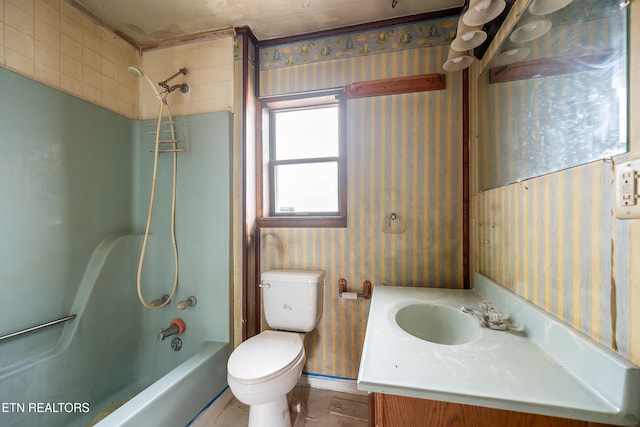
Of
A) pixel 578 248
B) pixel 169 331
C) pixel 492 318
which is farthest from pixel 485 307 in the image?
pixel 169 331

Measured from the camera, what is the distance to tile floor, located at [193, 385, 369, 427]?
141cm

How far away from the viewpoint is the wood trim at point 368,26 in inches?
59.1

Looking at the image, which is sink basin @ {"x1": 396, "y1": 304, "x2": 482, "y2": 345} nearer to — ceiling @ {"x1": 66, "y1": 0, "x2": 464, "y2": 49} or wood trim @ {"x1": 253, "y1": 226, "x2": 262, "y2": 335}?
wood trim @ {"x1": 253, "y1": 226, "x2": 262, "y2": 335}

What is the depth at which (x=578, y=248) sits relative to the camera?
2.24ft

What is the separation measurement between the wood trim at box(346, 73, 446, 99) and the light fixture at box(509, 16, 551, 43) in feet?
1.61

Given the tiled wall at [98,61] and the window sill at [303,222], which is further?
the window sill at [303,222]

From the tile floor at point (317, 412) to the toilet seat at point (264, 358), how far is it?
466 mm

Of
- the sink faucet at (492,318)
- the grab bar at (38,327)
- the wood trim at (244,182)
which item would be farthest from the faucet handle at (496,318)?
the grab bar at (38,327)

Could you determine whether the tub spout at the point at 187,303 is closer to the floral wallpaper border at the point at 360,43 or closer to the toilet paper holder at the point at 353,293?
the toilet paper holder at the point at 353,293

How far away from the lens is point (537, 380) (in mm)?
620

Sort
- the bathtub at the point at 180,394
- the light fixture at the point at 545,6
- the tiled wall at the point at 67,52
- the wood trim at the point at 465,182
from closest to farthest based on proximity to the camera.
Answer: the light fixture at the point at 545,6 → the bathtub at the point at 180,394 → the tiled wall at the point at 67,52 → the wood trim at the point at 465,182

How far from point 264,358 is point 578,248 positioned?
1305 mm

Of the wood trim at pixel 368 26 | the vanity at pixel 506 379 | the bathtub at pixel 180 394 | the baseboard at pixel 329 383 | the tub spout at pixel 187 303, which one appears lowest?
the baseboard at pixel 329 383

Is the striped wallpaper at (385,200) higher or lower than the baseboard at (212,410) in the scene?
higher
